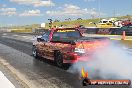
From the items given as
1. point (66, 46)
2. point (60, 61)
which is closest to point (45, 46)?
point (60, 61)

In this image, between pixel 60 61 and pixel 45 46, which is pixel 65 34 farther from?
pixel 60 61

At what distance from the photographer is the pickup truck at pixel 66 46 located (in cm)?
1162

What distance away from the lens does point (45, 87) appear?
9.07 metres

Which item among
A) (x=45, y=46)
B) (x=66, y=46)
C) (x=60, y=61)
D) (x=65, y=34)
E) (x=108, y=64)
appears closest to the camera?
(x=108, y=64)

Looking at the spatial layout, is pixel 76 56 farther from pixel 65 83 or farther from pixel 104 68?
pixel 65 83

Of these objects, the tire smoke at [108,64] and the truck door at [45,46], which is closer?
the tire smoke at [108,64]

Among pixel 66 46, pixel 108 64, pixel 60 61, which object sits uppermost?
pixel 66 46

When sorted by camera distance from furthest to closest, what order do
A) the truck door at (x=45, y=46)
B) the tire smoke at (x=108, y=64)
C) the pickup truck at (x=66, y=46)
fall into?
the truck door at (x=45, y=46), the pickup truck at (x=66, y=46), the tire smoke at (x=108, y=64)

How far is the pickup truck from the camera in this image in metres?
11.6

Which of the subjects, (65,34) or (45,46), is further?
(45,46)

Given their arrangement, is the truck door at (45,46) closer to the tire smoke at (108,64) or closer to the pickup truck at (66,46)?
the pickup truck at (66,46)

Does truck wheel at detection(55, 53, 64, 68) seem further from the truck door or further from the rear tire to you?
the truck door

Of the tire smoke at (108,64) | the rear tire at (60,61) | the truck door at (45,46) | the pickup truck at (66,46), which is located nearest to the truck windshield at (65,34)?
the pickup truck at (66,46)

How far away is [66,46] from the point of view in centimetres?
1221
